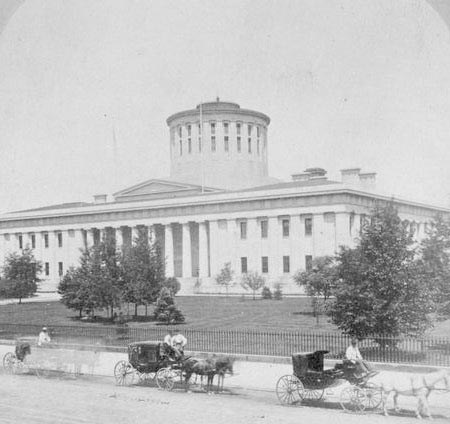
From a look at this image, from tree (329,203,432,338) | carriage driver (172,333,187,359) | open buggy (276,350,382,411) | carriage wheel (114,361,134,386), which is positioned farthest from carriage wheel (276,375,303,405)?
tree (329,203,432,338)

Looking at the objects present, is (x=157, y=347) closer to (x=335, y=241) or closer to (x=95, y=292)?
(x=95, y=292)

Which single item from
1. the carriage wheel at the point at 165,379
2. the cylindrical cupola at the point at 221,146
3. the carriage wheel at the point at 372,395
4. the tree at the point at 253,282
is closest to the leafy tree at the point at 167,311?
the carriage wheel at the point at 165,379

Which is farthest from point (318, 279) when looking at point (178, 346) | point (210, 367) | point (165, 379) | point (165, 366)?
point (210, 367)

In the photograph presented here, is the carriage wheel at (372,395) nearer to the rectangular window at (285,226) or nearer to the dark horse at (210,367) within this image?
the dark horse at (210,367)

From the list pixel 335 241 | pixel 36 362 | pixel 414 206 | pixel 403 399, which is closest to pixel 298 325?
pixel 36 362

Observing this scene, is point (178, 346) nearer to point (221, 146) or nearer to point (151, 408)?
point (151, 408)

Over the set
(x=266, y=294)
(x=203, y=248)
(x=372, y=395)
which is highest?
(x=203, y=248)

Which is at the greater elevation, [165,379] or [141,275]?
[141,275]

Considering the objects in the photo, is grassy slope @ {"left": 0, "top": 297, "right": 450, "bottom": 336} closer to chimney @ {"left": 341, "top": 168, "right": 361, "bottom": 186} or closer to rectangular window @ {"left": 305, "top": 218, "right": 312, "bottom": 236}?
rectangular window @ {"left": 305, "top": 218, "right": 312, "bottom": 236}
